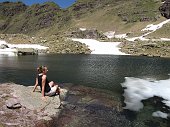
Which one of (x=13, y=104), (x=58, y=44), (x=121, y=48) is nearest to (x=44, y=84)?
(x=13, y=104)

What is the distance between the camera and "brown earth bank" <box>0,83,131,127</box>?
18.7 meters

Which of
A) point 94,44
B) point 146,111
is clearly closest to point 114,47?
point 94,44

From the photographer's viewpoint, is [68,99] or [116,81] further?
[116,81]

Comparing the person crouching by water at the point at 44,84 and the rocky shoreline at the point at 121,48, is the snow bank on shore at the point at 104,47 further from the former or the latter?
the person crouching by water at the point at 44,84

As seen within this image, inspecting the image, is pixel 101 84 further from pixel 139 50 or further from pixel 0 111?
pixel 139 50

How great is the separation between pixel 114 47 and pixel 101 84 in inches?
2877

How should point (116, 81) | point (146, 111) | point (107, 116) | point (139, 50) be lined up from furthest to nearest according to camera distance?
point (139, 50) < point (116, 81) < point (146, 111) < point (107, 116)

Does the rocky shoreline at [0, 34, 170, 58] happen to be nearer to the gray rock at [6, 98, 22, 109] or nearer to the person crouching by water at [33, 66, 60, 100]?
the person crouching by water at [33, 66, 60, 100]

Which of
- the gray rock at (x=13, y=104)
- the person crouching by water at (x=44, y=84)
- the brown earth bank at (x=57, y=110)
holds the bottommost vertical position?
the brown earth bank at (x=57, y=110)

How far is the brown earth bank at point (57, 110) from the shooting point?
18.7 metres

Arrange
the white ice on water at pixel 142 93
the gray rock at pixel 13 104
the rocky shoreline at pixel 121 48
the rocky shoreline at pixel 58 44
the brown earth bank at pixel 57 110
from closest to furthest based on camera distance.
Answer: the brown earth bank at pixel 57 110 → the gray rock at pixel 13 104 → the white ice on water at pixel 142 93 → the rocky shoreline at pixel 121 48 → the rocky shoreline at pixel 58 44

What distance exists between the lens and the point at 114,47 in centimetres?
10625

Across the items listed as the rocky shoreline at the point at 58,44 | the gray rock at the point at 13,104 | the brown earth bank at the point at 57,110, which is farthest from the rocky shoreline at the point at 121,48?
the gray rock at the point at 13,104

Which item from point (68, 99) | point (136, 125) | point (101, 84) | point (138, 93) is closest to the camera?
point (136, 125)
